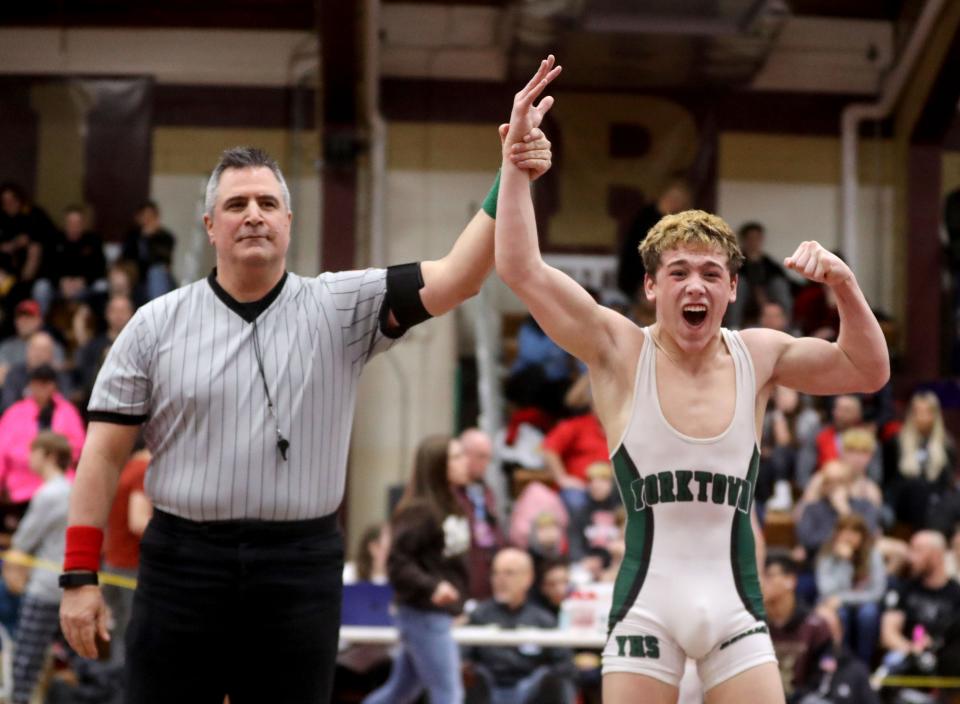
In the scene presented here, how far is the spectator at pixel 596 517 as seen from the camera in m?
9.70

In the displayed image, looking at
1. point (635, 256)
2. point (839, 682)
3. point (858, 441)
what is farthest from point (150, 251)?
point (839, 682)

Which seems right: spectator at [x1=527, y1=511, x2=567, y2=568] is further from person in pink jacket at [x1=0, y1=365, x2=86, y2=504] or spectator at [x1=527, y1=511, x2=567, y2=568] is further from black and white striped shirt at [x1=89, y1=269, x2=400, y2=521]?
black and white striped shirt at [x1=89, y1=269, x2=400, y2=521]

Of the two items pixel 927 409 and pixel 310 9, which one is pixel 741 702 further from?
pixel 310 9

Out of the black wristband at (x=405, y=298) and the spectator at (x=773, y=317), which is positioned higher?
the spectator at (x=773, y=317)

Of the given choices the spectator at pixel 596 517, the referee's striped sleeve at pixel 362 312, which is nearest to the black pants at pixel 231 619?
the referee's striped sleeve at pixel 362 312

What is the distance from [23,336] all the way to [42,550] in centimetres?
468

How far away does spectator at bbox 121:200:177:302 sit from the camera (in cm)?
1327

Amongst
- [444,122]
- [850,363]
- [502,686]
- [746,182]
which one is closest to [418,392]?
[444,122]

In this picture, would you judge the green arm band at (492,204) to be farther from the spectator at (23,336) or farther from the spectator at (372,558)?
the spectator at (23,336)

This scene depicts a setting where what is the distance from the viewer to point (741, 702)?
375cm

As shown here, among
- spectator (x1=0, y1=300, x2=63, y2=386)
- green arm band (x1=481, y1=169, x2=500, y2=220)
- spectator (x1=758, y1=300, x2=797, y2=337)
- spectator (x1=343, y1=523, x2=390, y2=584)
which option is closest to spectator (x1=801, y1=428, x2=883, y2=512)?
spectator (x1=758, y1=300, x2=797, y2=337)

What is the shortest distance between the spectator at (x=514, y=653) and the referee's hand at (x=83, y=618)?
455 cm

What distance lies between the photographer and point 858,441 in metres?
10.7

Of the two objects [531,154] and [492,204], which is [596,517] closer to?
[492,204]
